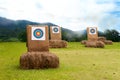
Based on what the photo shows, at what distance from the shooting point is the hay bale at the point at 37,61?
34.8 ft

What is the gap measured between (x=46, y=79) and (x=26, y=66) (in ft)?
6.32

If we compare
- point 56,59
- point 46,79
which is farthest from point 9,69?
point 46,79

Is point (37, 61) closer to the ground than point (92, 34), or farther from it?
closer to the ground

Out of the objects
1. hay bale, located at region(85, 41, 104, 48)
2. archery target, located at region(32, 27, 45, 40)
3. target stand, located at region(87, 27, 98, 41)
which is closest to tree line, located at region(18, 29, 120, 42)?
target stand, located at region(87, 27, 98, 41)

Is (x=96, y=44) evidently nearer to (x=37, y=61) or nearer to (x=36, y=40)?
(x=36, y=40)

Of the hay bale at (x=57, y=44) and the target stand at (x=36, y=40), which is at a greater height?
the target stand at (x=36, y=40)

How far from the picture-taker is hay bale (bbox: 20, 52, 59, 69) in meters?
10.6

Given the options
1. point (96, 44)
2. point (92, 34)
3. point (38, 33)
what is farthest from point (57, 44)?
point (38, 33)

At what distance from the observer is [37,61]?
1062 centimetres

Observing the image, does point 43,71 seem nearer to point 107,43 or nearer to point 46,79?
point 46,79

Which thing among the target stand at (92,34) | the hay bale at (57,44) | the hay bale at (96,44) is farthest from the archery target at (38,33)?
the target stand at (92,34)

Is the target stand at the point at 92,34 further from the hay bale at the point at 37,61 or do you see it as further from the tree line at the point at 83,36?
the hay bale at the point at 37,61

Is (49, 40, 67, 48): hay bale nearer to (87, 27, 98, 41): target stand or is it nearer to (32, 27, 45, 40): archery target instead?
(87, 27, 98, 41): target stand

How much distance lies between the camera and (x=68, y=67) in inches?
440
